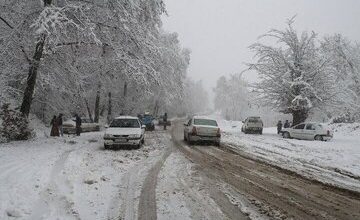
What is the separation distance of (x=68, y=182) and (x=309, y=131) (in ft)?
80.7

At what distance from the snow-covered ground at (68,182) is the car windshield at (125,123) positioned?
3668mm

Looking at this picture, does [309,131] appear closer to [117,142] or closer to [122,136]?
[122,136]

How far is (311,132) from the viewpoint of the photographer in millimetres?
31688

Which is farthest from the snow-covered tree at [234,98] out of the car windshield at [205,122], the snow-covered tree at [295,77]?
the car windshield at [205,122]

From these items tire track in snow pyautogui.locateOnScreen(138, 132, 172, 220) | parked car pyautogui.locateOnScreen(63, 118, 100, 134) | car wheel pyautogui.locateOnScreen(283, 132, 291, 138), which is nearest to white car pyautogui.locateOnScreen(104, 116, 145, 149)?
tire track in snow pyautogui.locateOnScreen(138, 132, 172, 220)

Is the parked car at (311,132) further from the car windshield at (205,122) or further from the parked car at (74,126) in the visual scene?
the parked car at (74,126)

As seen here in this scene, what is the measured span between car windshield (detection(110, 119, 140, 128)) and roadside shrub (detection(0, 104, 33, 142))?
14.8 feet

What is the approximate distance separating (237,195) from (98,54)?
1500 centimetres

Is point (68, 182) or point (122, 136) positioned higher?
point (122, 136)

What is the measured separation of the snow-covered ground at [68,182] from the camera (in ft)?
28.0

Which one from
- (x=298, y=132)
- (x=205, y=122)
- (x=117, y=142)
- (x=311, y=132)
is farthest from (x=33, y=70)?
(x=298, y=132)

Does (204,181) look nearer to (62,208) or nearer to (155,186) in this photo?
(155,186)

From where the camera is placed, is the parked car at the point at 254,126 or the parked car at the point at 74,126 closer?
the parked car at the point at 74,126

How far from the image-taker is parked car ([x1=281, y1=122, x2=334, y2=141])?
3089cm
